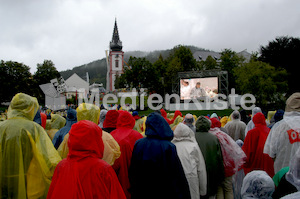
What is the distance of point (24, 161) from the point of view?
2.99 metres

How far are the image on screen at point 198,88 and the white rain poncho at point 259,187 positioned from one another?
28.6 metres

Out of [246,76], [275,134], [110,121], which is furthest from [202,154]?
[246,76]

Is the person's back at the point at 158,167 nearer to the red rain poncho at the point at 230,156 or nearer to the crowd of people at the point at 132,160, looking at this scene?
the crowd of people at the point at 132,160

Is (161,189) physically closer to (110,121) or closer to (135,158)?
(135,158)

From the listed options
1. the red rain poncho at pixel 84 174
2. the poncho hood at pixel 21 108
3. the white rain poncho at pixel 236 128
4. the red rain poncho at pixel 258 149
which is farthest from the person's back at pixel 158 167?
the white rain poncho at pixel 236 128

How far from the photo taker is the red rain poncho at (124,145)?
398cm

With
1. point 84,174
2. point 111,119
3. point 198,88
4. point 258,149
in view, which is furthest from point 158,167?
point 198,88

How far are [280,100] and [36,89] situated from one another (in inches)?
1618

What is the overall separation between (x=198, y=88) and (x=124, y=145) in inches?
1080

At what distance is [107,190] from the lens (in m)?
2.35

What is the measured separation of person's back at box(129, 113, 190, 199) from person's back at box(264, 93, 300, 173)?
1.71m

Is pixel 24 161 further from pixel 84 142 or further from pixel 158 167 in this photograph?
pixel 158 167

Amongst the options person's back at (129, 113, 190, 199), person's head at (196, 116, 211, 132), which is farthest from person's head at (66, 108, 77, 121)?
person's head at (196, 116, 211, 132)

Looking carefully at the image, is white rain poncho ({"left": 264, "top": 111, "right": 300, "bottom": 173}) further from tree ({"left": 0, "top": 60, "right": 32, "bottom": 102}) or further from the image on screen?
tree ({"left": 0, "top": 60, "right": 32, "bottom": 102})
